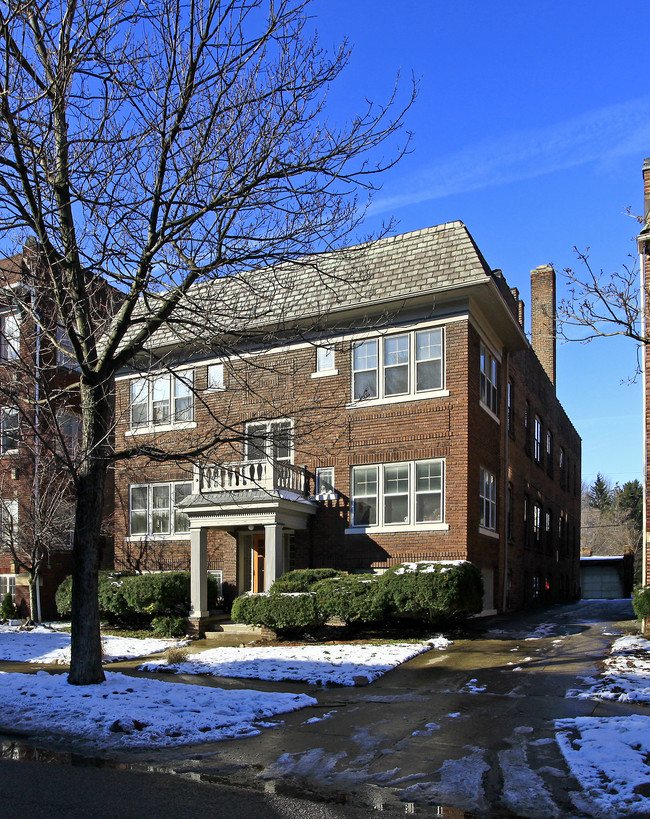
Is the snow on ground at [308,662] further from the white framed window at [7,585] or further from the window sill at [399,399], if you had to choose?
the white framed window at [7,585]

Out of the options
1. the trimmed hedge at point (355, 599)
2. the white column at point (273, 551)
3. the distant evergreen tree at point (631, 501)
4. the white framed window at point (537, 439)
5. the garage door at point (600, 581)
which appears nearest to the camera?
the trimmed hedge at point (355, 599)

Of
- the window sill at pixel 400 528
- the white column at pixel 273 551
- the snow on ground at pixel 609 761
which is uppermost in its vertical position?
the window sill at pixel 400 528

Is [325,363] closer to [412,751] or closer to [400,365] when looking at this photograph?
[400,365]

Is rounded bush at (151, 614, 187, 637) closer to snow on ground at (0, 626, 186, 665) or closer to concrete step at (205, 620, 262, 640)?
concrete step at (205, 620, 262, 640)

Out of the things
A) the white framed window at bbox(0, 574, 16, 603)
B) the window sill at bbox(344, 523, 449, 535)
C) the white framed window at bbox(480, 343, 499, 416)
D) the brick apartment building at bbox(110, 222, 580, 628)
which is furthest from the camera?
the white framed window at bbox(0, 574, 16, 603)

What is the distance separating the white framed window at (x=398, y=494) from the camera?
18047mm

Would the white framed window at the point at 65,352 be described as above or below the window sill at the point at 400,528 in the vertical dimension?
above

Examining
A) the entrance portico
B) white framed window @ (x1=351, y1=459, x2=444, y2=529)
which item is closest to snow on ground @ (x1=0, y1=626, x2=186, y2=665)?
the entrance portico

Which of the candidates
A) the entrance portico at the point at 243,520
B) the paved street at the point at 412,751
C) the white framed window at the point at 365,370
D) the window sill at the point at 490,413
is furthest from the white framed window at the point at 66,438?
the window sill at the point at 490,413

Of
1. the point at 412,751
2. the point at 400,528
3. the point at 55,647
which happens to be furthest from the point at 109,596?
the point at 412,751

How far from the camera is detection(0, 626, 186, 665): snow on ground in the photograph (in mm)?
14930

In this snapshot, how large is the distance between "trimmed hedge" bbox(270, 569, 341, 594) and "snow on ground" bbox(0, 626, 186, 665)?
251 cm

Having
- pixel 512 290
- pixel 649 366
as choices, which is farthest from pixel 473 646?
pixel 512 290

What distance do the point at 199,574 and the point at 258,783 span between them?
13.4m
